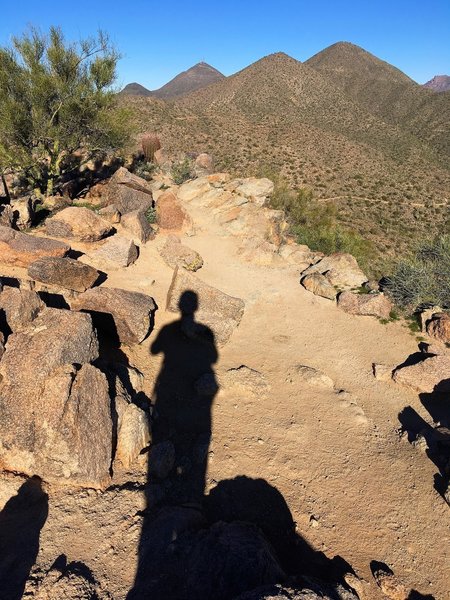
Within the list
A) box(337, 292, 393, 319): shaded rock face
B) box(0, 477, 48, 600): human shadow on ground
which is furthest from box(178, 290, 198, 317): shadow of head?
box(0, 477, 48, 600): human shadow on ground

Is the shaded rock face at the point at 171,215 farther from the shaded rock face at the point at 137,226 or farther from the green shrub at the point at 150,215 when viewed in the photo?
the shaded rock face at the point at 137,226

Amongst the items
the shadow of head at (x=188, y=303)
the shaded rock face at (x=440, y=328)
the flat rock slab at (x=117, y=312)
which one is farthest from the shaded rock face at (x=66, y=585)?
the shaded rock face at (x=440, y=328)

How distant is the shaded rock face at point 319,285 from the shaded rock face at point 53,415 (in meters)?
10.4

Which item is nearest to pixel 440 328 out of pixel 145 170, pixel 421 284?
pixel 421 284

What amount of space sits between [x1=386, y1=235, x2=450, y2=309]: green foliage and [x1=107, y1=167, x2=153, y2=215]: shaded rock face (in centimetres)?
1258

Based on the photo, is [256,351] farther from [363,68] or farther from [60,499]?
[363,68]

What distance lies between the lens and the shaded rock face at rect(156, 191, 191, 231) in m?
18.6

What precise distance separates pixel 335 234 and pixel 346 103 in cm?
6602

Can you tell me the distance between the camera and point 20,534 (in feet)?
17.6

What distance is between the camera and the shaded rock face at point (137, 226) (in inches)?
659

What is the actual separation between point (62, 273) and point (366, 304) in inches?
422

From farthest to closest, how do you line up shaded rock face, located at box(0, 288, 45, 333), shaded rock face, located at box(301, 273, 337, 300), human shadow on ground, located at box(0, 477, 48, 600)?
shaded rock face, located at box(301, 273, 337, 300)
shaded rock face, located at box(0, 288, 45, 333)
human shadow on ground, located at box(0, 477, 48, 600)

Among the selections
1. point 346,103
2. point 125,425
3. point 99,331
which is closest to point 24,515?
point 125,425

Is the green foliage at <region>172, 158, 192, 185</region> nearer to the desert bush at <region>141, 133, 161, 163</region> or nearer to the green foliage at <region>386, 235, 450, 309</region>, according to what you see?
the desert bush at <region>141, 133, 161, 163</region>
